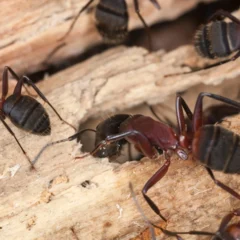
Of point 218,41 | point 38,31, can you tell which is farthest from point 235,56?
point 38,31

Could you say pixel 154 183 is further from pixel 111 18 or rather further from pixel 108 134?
pixel 111 18

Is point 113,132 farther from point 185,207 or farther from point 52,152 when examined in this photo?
point 185,207

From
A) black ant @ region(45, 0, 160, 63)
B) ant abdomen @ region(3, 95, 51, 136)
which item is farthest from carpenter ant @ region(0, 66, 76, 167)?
black ant @ region(45, 0, 160, 63)

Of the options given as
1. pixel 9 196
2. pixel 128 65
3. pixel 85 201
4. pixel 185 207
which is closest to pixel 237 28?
pixel 128 65

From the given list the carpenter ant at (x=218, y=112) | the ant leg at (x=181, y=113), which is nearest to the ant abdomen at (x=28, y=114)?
the ant leg at (x=181, y=113)

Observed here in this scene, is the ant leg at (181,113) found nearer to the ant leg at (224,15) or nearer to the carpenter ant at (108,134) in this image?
the carpenter ant at (108,134)
